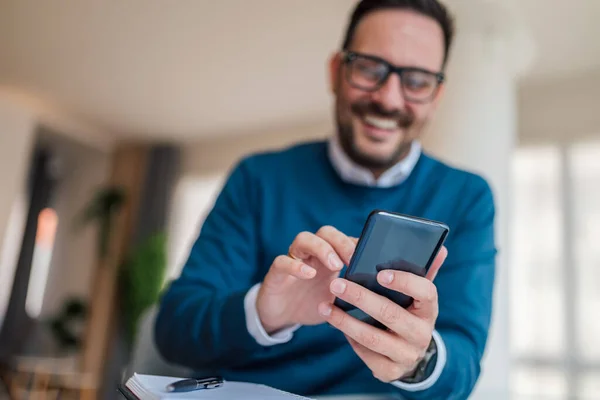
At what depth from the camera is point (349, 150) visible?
2.32 ft

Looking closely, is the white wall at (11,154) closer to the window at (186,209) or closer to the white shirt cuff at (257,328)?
the window at (186,209)

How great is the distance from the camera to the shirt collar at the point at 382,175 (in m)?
0.69

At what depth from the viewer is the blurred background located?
1.66 meters

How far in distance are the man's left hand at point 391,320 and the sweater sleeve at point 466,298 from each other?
88 mm

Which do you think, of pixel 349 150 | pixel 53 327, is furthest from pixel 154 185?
pixel 349 150

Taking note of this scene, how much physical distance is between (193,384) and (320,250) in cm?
15

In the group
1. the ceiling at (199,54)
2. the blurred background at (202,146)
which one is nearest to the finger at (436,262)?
the blurred background at (202,146)

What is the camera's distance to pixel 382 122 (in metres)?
0.67

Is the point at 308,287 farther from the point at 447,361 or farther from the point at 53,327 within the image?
the point at 53,327

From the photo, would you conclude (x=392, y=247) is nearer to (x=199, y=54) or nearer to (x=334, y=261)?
(x=334, y=261)

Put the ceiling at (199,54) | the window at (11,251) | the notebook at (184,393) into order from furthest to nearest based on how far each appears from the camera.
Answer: the window at (11,251) < the ceiling at (199,54) < the notebook at (184,393)

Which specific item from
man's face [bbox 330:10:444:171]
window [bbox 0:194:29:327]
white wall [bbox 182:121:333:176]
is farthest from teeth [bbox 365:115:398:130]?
window [bbox 0:194:29:327]

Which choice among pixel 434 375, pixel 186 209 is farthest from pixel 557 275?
pixel 186 209

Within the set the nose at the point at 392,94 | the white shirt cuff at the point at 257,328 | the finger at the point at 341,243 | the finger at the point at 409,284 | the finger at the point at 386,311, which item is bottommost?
the white shirt cuff at the point at 257,328
